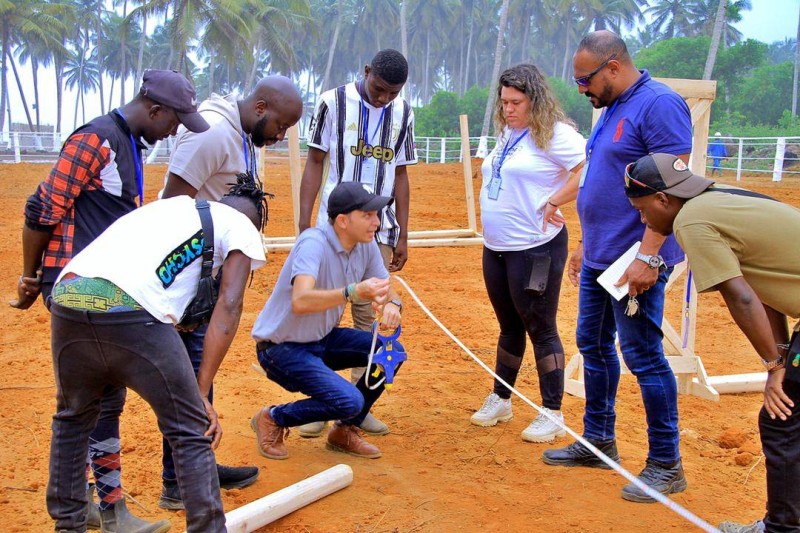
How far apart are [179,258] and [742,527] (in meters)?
2.74

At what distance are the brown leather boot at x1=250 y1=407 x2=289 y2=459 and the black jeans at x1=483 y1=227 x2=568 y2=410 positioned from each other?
1.49 m

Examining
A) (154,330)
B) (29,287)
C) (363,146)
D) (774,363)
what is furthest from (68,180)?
(774,363)

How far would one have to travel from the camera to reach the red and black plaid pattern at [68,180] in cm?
316

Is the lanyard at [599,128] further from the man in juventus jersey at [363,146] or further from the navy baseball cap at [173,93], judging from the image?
the navy baseball cap at [173,93]

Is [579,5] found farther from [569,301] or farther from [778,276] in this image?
[778,276]

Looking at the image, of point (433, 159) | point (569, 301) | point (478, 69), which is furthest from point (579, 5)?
point (569, 301)

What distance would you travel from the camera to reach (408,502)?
3971 millimetres

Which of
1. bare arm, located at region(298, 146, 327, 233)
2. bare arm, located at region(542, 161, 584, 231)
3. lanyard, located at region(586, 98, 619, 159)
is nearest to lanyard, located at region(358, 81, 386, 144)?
bare arm, located at region(298, 146, 327, 233)

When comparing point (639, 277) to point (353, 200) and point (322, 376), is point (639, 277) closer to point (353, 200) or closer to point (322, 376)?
point (353, 200)

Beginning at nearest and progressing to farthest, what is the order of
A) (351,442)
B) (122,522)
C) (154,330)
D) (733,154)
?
1. (154,330)
2. (122,522)
3. (351,442)
4. (733,154)

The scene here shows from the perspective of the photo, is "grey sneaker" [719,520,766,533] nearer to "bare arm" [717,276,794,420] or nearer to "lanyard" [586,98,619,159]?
"bare arm" [717,276,794,420]

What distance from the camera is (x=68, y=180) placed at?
317 cm

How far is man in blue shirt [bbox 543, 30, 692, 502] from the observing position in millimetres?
3752

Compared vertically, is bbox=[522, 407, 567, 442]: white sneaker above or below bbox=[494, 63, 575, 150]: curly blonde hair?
below
